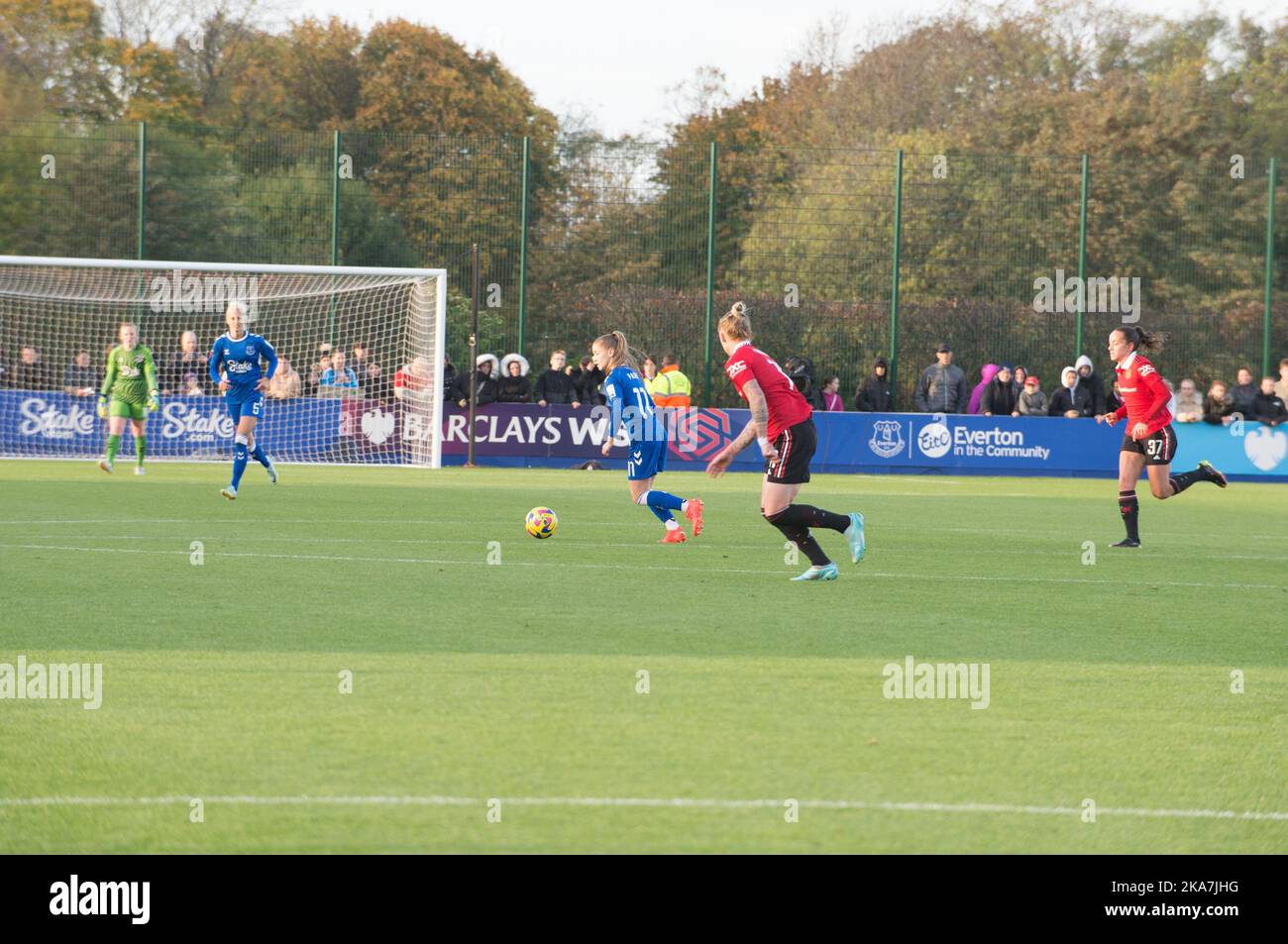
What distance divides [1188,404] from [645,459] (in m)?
17.8

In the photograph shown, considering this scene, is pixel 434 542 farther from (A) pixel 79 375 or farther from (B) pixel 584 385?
(A) pixel 79 375

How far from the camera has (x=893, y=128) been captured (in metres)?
56.2

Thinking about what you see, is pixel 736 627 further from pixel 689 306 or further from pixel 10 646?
pixel 689 306

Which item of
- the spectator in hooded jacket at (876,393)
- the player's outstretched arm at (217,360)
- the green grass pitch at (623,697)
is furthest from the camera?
the spectator in hooded jacket at (876,393)

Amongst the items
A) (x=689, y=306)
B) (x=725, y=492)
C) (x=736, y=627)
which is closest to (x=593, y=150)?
(x=689, y=306)

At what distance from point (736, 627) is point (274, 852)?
5.01m

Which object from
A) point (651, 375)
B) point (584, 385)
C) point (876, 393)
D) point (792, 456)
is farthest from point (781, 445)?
point (876, 393)

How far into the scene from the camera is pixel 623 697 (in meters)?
7.30

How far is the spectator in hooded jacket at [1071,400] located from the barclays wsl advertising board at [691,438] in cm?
25

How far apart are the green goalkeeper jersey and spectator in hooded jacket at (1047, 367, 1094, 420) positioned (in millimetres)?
15741

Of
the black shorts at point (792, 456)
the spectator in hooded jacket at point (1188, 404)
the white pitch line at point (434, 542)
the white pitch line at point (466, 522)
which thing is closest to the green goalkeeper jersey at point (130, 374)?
the white pitch line at point (466, 522)

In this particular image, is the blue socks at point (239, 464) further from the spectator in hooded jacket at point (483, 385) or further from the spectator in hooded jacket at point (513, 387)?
the spectator in hooded jacket at point (513, 387)

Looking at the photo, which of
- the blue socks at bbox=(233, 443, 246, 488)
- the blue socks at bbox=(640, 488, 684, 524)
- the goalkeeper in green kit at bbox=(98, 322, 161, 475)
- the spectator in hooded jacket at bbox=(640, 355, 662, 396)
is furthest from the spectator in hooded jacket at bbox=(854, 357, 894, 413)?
the blue socks at bbox=(640, 488, 684, 524)

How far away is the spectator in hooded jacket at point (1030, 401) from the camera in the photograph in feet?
99.4
